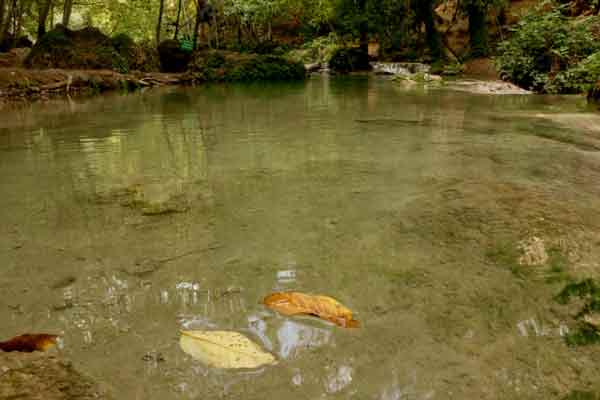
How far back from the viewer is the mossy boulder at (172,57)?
13.9m

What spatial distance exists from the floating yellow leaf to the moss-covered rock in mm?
12627

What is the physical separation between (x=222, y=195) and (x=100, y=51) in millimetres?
11575

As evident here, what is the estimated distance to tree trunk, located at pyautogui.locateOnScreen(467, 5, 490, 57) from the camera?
16.9 meters

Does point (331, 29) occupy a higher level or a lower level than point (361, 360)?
higher

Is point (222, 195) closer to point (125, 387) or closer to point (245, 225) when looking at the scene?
point (245, 225)

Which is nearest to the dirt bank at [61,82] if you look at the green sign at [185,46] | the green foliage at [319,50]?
the green sign at [185,46]

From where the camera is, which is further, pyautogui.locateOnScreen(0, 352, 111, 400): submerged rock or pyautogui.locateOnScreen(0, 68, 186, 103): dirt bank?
pyautogui.locateOnScreen(0, 68, 186, 103): dirt bank

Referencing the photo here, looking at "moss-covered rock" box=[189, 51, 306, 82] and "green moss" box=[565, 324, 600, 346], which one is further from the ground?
"moss-covered rock" box=[189, 51, 306, 82]

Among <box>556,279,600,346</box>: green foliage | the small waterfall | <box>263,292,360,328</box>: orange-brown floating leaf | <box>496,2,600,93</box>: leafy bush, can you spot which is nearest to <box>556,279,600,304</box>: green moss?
<box>556,279,600,346</box>: green foliage

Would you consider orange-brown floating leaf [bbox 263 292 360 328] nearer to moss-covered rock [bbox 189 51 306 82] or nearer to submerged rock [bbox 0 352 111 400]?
submerged rock [bbox 0 352 111 400]

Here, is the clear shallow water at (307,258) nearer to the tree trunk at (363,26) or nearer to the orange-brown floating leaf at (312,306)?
the orange-brown floating leaf at (312,306)

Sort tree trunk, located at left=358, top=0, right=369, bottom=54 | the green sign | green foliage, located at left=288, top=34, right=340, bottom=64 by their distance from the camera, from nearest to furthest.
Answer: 1. the green sign
2. green foliage, located at left=288, top=34, right=340, bottom=64
3. tree trunk, located at left=358, top=0, right=369, bottom=54

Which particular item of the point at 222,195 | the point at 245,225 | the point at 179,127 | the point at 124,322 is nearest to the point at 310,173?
the point at 222,195

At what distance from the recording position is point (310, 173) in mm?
2463
